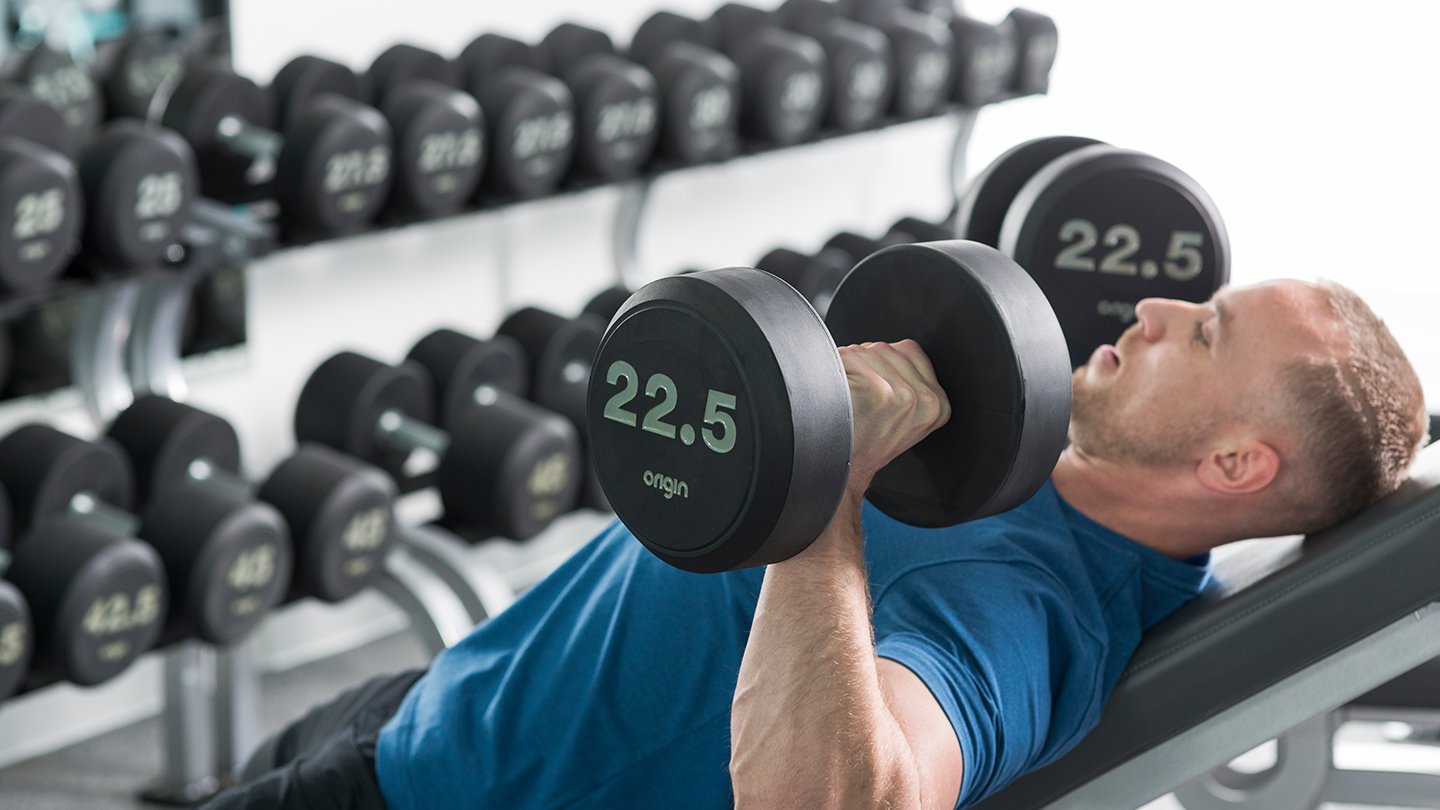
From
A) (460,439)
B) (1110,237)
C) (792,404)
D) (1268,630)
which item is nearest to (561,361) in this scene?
(460,439)

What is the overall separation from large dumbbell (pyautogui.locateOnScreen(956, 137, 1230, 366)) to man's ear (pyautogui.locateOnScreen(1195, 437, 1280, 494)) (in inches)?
13.8

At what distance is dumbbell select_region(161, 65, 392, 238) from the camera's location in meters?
2.21

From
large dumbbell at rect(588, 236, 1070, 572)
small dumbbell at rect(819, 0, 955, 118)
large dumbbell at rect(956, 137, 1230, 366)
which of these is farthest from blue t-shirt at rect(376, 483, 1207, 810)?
small dumbbell at rect(819, 0, 955, 118)

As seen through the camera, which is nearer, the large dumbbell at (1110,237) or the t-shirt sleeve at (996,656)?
the t-shirt sleeve at (996,656)

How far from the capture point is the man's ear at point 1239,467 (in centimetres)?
129

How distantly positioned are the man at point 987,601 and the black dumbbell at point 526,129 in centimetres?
116

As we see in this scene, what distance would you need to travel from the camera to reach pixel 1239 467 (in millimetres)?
1296

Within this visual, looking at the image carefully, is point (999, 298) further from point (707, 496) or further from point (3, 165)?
point (3, 165)

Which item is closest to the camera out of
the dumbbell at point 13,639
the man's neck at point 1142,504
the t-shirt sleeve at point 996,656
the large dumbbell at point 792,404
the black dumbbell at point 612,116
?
the large dumbbell at point 792,404

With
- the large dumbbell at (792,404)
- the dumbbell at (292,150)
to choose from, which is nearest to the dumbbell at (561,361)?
the dumbbell at (292,150)

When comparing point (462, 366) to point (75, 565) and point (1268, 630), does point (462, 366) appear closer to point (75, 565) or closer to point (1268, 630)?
point (75, 565)

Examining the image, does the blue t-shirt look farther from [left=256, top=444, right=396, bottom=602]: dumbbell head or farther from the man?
[left=256, top=444, right=396, bottom=602]: dumbbell head

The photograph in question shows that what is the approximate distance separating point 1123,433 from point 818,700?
52cm

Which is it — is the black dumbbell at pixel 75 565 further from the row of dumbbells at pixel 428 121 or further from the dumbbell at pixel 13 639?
the row of dumbbells at pixel 428 121
